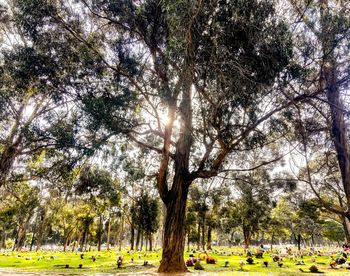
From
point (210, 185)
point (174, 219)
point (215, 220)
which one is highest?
point (210, 185)

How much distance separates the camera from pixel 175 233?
32.1ft

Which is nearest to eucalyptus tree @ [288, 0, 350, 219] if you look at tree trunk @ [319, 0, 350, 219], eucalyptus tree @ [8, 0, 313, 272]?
tree trunk @ [319, 0, 350, 219]

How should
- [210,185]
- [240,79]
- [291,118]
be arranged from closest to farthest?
[240,79] < [291,118] < [210,185]

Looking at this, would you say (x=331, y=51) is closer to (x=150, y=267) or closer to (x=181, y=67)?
(x=181, y=67)

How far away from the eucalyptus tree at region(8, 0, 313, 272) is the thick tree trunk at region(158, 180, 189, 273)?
3cm

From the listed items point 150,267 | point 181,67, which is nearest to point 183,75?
point 181,67

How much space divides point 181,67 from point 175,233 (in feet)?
18.8

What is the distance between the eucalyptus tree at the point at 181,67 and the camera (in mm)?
6500

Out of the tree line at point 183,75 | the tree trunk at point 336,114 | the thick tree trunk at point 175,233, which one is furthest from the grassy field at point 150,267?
the tree trunk at point 336,114

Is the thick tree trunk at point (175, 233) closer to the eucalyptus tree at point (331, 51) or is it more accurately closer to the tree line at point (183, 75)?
the tree line at point (183, 75)

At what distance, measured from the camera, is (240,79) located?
700 centimetres

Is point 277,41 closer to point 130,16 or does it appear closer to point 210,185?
point 130,16

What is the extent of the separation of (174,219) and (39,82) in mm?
6556

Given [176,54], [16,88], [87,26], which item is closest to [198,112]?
[176,54]
